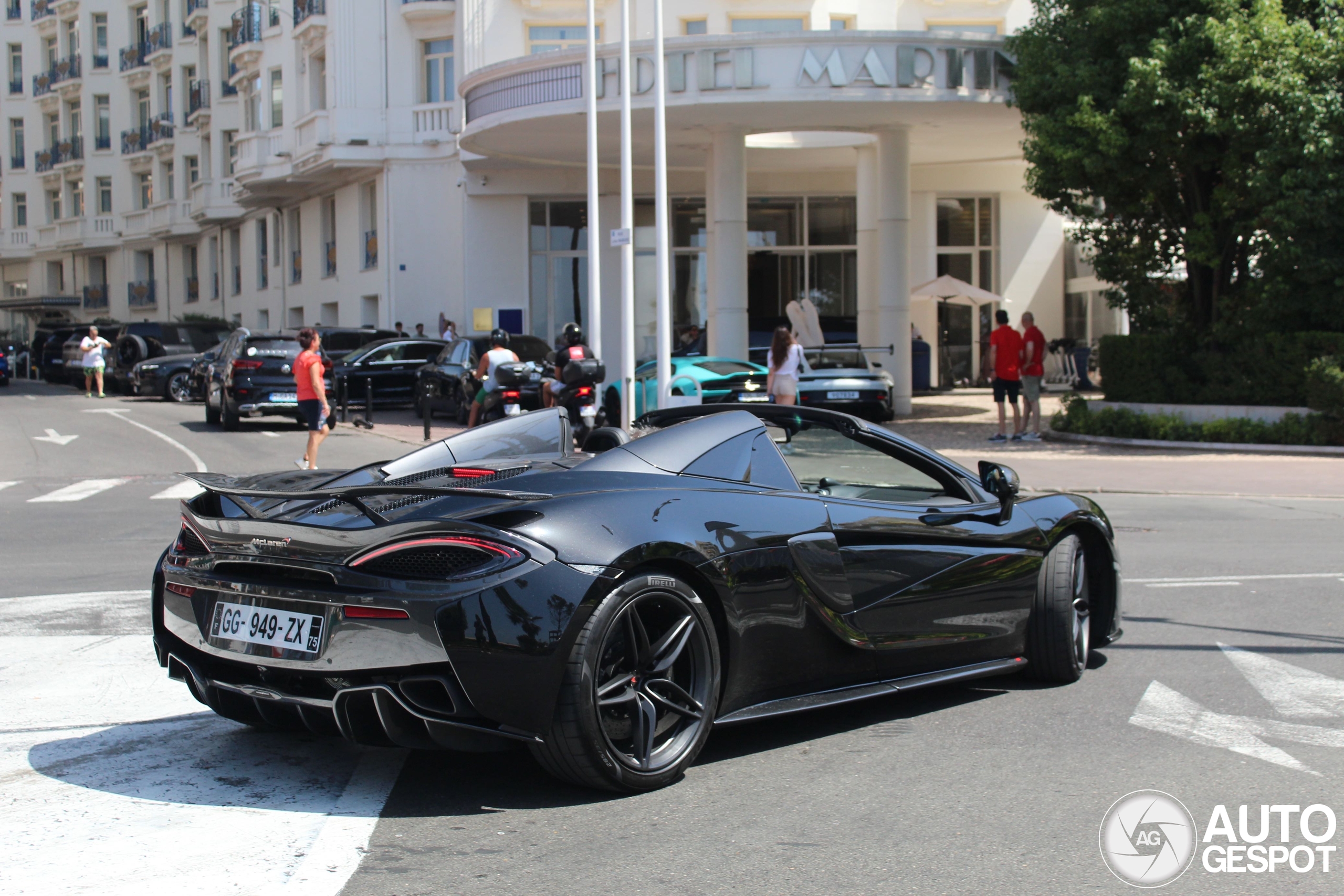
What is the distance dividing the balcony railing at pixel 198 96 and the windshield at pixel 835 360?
124 ft

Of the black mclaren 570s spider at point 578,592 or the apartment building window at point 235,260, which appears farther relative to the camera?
the apartment building window at point 235,260

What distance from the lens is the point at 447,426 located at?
24.8 metres

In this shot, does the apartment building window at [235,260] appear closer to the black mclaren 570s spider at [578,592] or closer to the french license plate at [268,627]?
the black mclaren 570s spider at [578,592]

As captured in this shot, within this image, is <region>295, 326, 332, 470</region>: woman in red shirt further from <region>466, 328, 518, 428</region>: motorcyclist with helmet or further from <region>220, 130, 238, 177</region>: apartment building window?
<region>220, 130, 238, 177</region>: apartment building window

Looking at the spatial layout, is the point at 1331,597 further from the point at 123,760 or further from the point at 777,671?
the point at 123,760

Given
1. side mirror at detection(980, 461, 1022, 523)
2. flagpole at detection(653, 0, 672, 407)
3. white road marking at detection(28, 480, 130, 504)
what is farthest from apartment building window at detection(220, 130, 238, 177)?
side mirror at detection(980, 461, 1022, 523)

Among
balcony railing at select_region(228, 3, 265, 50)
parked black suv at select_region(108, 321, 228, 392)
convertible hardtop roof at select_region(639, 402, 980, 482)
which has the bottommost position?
convertible hardtop roof at select_region(639, 402, 980, 482)

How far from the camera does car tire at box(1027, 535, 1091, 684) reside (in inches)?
233

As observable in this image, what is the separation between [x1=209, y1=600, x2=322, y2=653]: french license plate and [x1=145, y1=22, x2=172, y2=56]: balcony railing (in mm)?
58811

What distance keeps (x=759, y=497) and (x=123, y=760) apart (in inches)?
96.4

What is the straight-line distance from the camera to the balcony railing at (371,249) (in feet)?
123

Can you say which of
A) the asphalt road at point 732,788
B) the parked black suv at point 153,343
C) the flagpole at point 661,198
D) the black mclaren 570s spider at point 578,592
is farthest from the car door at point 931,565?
the parked black suv at point 153,343

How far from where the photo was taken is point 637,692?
4312 millimetres

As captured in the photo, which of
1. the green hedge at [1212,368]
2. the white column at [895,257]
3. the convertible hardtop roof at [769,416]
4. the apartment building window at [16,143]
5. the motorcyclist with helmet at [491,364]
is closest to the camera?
the convertible hardtop roof at [769,416]
